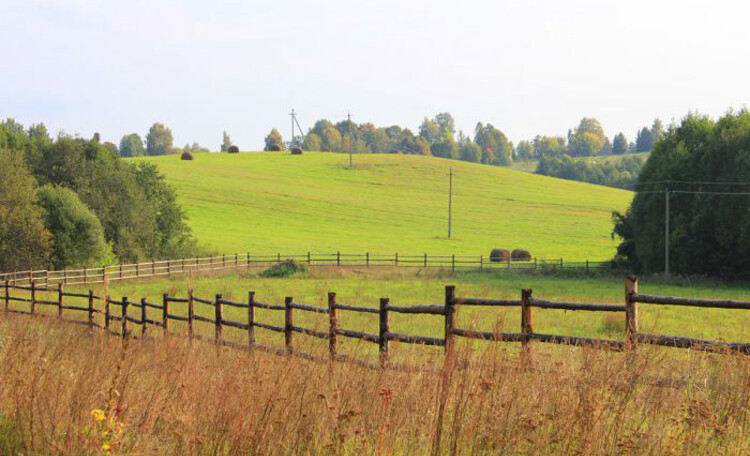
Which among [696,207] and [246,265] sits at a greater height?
[696,207]

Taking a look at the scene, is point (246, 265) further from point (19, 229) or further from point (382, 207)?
point (382, 207)

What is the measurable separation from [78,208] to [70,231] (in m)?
1.57

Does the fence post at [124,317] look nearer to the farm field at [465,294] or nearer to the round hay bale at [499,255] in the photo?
the farm field at [465,294]

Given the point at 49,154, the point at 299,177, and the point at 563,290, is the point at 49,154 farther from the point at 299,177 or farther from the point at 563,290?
the point at 299,177

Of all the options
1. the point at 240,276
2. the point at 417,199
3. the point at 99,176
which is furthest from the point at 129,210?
the point at 417,199

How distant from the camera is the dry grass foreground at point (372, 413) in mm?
5230

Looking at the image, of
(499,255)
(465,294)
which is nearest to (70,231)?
(465,294)

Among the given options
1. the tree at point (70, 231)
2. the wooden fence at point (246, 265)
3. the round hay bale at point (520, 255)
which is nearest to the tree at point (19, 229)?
the tree at point (70, 231)

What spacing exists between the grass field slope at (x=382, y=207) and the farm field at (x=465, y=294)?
20157mm

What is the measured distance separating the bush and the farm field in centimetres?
58

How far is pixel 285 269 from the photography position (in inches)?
1864

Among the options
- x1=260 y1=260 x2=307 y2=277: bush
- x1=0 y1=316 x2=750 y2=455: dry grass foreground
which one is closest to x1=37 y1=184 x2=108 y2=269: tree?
x1=260 y1=260 x2=307 y2=277: bush

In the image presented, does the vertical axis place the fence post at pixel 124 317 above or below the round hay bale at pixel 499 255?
above

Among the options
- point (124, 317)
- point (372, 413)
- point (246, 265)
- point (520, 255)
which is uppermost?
point (372, 413)
